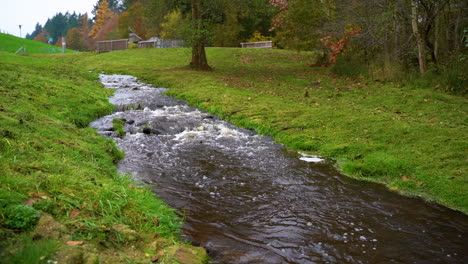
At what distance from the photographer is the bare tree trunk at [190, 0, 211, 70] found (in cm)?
2223

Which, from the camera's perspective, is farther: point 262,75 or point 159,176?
point 262,75

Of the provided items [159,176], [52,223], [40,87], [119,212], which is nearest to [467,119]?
[159,176]

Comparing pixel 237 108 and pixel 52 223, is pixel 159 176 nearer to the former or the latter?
pixel 52 223

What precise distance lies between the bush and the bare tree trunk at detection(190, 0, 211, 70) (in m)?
19.1

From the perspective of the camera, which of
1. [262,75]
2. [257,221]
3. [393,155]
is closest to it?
[257,221]

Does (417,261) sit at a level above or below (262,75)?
below

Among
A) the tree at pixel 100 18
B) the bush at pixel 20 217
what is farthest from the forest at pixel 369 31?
the tree at pixel 100 18

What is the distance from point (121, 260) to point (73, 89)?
13.8 meters

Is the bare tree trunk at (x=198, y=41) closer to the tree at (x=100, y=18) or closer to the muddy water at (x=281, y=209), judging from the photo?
the muddy water at (x=281, y=209)

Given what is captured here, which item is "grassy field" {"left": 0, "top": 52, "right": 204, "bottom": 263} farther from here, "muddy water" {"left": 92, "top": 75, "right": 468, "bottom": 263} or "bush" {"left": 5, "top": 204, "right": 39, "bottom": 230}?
"muddy water" {"left": 92, "top": 75, "right": 468, "bottom": 263}

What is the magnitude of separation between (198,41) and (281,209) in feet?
62.4

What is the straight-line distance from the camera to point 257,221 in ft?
18.7

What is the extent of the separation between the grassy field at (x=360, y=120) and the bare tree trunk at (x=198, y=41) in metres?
2.15

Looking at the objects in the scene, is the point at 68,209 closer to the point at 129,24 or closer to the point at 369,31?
the point at 369,31
